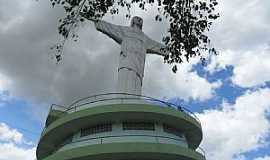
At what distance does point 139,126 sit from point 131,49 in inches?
311

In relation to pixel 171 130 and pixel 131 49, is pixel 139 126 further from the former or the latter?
pixel 131 49

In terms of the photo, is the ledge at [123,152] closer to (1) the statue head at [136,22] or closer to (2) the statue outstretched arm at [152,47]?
(2) the statue outstretched arm at [152,47]

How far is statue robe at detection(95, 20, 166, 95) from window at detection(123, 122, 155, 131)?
390 cm

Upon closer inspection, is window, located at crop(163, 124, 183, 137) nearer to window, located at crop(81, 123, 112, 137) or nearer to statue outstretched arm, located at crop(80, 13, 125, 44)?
window, located at crop(81, 123, 112, 137)

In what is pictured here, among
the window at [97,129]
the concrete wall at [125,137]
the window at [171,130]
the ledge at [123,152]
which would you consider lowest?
the ledge at [123,152]

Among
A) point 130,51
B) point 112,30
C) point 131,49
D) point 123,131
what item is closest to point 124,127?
point 123,131

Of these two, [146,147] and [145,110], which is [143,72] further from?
[146,147]

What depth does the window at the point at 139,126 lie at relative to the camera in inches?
1107

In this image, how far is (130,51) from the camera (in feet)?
111

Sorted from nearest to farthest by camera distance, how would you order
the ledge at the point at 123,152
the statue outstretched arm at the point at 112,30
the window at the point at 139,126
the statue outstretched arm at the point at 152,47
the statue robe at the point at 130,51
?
the ledge at the point at 123,152 → the window at the point at 139,126 → the statue robe at the point at 130,51 → the statue outstretched arm at the point at 112,30 → the statue outstretched arm at the point at 152,47

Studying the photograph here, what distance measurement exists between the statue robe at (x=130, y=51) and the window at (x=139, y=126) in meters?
3.90

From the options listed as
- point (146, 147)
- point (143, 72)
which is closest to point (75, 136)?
point (146, 147)

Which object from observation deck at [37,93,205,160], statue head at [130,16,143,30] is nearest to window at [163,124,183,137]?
observation deck at [37,93,205,160]

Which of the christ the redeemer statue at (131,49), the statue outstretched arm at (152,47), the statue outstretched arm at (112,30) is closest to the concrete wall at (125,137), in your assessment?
the christ the redeemer statue at (131,49)
